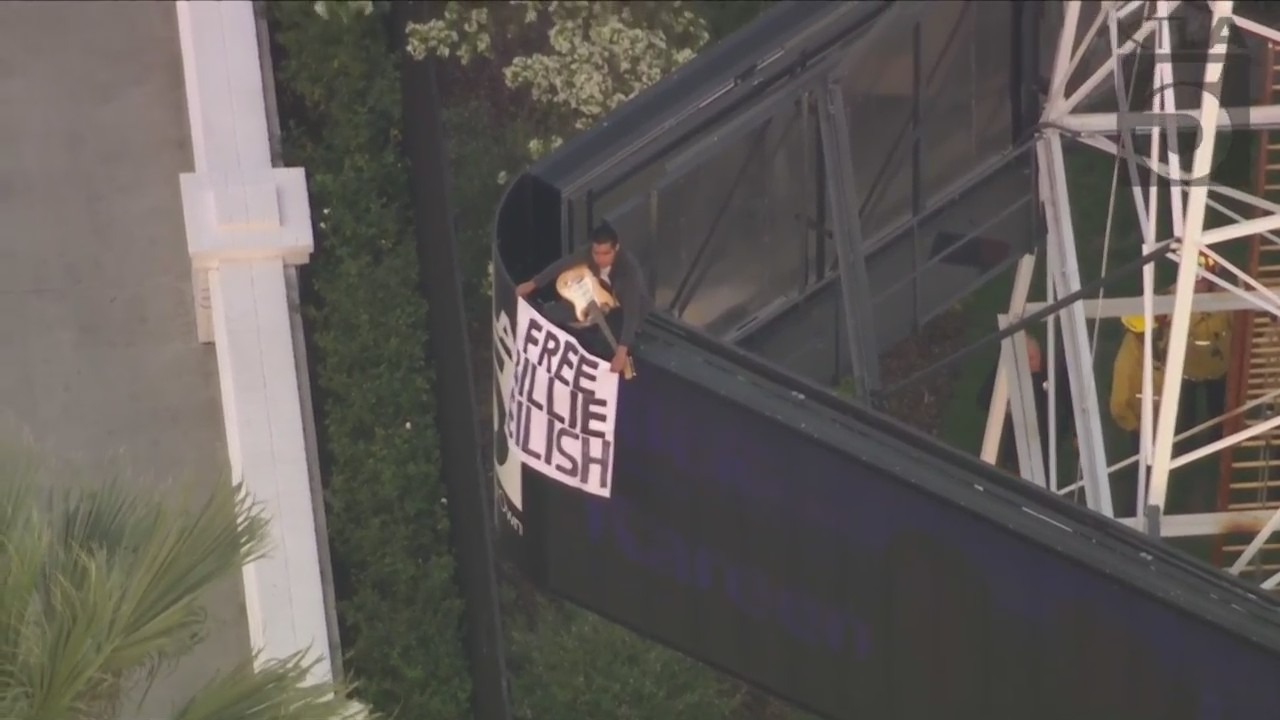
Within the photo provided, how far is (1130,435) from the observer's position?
52.2 feet

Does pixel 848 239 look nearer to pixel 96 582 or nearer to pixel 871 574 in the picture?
pixel 871 574

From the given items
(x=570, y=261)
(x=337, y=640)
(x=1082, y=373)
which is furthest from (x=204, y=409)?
(x=1082, y=373)

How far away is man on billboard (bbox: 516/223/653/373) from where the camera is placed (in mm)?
9625

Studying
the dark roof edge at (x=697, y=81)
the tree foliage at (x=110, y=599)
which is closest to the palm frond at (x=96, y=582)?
the tree foliage at (x=110, y=599)

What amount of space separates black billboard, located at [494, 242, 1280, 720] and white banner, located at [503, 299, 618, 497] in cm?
10

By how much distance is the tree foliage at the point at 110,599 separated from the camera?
725cm

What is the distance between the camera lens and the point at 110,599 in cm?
735

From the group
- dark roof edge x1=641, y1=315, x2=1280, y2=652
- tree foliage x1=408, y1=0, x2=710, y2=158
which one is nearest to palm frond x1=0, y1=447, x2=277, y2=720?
dark roof edge x1=641, y1=315, x2=1280, y2=652

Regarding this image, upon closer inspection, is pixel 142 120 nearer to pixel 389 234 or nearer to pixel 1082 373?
pixel 389 234

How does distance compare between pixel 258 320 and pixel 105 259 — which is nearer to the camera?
pixel 258 320

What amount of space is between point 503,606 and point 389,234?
379 cm

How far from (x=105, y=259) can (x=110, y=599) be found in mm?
8241

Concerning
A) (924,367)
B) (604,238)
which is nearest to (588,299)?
(604,238)

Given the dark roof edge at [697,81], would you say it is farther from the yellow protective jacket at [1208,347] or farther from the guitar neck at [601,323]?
the yellow protective jacket at [1208,347]
